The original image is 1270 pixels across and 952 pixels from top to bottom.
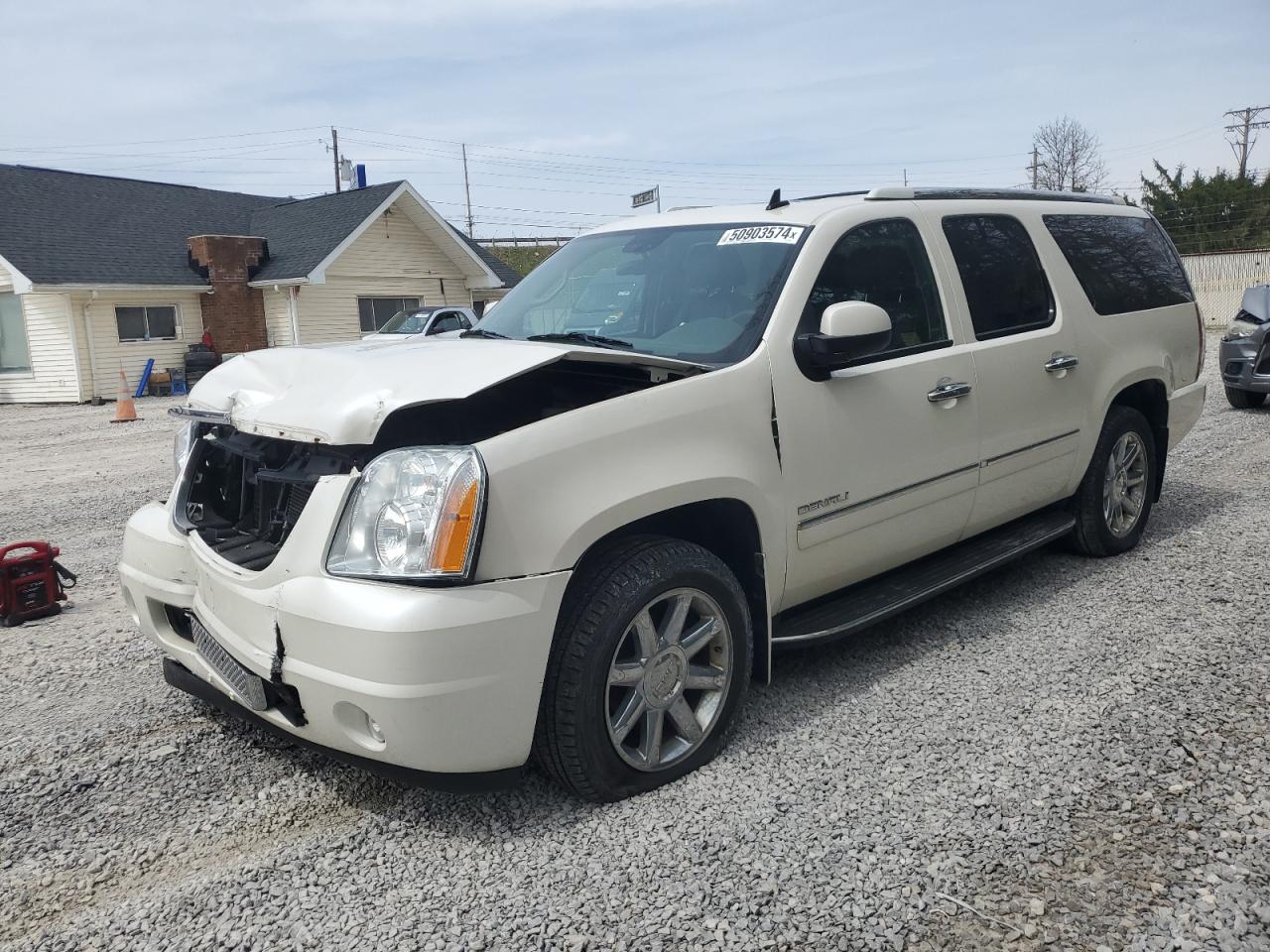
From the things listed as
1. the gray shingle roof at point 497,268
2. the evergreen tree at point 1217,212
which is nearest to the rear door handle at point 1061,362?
the gray shingle roof at point 497,268

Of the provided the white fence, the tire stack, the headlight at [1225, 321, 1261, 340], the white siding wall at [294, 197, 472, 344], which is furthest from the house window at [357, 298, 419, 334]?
the white fence

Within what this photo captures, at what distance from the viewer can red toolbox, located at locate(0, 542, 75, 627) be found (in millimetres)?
5367

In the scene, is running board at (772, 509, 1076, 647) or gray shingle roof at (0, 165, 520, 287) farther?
gray shingle roof at (0, 165, 520, 287)

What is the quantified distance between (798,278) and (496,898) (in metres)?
2.37

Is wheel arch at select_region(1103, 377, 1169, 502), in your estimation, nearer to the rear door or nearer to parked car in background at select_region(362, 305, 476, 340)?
the rear door

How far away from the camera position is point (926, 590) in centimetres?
421

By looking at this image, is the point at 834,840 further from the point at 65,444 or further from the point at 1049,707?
the point at 65,444

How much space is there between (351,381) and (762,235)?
179cm

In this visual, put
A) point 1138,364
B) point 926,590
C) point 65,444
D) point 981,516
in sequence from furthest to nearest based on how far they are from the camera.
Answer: point 65,444, point 1138,364, point 981,516, point 926,590

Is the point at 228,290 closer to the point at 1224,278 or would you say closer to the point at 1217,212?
the point at 1224,278

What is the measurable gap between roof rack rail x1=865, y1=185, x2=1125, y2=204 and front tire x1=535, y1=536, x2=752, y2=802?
1.90 metres

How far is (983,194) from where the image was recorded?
494cm

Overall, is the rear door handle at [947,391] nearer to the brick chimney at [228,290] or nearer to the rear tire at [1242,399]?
the rear tire at [1242,399]

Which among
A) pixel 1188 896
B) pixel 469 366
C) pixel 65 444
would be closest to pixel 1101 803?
pixel 1188 896
